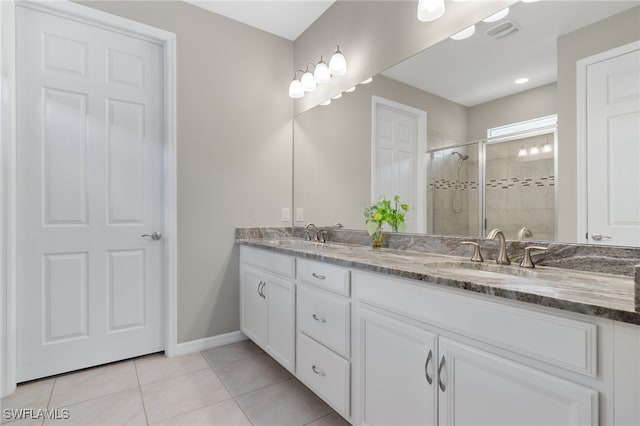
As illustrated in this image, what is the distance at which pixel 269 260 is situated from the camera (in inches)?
80.4

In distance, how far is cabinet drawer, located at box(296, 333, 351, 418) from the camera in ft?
4.58

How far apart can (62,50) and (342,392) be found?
101 inches

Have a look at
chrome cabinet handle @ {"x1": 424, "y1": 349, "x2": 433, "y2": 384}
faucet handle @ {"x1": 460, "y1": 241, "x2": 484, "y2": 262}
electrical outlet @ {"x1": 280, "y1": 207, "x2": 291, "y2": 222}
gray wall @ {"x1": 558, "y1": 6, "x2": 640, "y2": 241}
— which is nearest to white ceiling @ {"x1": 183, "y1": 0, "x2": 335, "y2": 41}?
electrical outlet @ {"x1": 280, "y1": 207, "x2": 291, "y2": 222}

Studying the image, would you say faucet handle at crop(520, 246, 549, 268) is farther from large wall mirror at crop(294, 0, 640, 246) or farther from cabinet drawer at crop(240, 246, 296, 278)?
cabinet drawer at crop(240, 246, 296, 278)

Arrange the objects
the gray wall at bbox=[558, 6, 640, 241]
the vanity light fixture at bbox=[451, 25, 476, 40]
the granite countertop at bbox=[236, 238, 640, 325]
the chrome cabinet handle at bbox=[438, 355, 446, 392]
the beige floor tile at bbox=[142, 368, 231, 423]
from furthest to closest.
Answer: the beige floor tile at bbox=[142, 368, 231, 423] → the vanity light fixture at bbox=[451, 25, 476, 40] → the gray wall at bbox=[558, 6, 640, 241] → the chrome cabinet handle at bbox=[438, 355, 446, 392] → the granite countertop at bbox=[236, 238, 640, 325]

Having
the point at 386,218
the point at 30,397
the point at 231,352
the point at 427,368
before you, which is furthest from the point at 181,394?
the point at 386,218

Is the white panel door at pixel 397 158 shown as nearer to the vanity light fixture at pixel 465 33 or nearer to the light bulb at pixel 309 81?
the vanity light fixture at pixel 465 33

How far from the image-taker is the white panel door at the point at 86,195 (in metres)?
1.88

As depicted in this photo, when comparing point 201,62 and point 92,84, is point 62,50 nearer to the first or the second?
point 92,84

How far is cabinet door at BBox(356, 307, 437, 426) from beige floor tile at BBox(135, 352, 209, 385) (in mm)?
1280

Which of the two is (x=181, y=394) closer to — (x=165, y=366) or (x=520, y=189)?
(x=165, y=366)

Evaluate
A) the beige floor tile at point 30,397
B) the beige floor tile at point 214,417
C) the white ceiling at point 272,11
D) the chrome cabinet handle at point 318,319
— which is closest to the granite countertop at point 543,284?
the chrome cabinet handle at point 318,319

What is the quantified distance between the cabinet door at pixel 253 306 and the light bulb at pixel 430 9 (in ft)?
5.88

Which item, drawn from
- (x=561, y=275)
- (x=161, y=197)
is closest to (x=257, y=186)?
(x=161, y=197)
